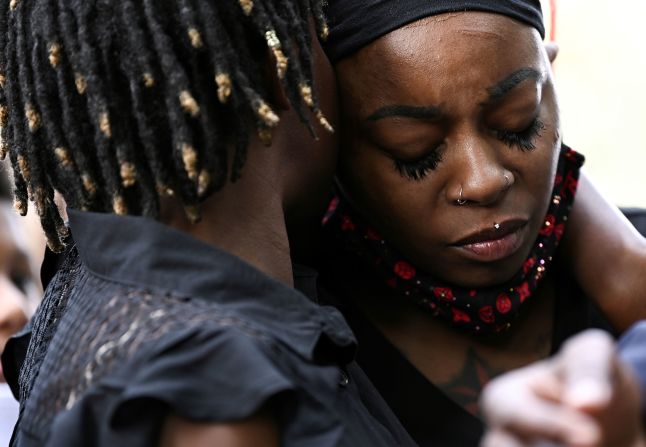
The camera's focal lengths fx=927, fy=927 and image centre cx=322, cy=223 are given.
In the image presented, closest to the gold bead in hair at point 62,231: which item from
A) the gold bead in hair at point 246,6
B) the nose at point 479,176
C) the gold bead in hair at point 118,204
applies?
the gold bead in hair at point 118,204

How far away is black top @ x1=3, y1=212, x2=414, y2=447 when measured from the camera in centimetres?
103

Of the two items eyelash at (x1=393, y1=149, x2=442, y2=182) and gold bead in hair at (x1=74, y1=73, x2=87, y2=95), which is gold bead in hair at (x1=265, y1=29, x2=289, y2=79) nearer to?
gold bead in hair at (x1=74, y1=73, x2=87, y2=95)

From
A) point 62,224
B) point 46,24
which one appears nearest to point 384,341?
point 62,224

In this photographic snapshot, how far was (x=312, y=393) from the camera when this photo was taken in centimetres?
110

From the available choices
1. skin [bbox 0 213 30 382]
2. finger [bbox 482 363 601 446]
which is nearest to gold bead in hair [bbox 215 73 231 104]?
finger [bbox 482 363 601 446]

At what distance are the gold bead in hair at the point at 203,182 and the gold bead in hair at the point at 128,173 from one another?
85 millimetres

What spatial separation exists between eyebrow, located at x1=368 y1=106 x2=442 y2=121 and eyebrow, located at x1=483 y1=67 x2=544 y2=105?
87 millimetres

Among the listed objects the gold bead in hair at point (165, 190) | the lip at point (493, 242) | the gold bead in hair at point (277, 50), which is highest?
the gold bead in hair at point (277, 50)

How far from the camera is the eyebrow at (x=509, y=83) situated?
4.95ft

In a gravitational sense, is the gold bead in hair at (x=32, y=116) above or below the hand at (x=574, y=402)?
above

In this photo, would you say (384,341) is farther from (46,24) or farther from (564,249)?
(46,24)

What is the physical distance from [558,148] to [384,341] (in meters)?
0.49

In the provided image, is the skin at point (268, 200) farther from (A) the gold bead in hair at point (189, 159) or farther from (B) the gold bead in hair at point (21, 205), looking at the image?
(B) the gold bead in hair at point (21, 205)

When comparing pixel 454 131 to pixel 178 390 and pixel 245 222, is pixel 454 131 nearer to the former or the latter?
pixel 245 222
